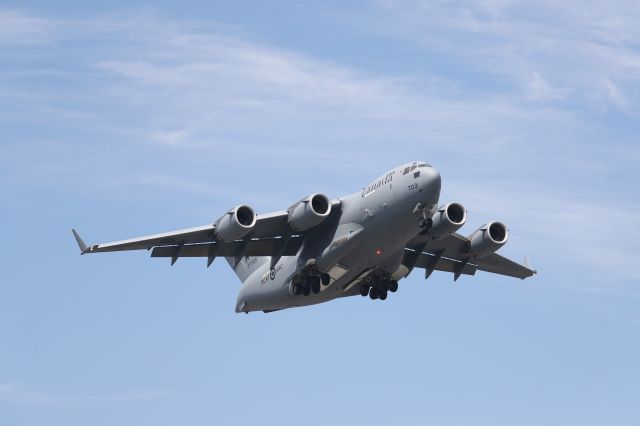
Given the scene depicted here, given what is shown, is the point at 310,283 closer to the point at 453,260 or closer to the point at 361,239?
the point at 361,239

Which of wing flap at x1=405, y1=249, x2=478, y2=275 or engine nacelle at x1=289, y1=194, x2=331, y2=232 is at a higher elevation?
wing flap at x1=405, y1=249, x2=478, y2=275

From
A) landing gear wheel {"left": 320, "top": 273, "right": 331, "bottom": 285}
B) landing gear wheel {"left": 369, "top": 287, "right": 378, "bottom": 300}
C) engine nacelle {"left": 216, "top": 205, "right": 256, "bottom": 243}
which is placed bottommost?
landing gear wheel {"left": 320, "top": 273, "right": 331, "bottom": 285}

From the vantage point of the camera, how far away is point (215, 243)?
4722 centimetres

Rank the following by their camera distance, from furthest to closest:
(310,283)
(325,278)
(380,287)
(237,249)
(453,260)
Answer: (453,260) < (380,287) < (237,249) < (310,283) < (325,278)

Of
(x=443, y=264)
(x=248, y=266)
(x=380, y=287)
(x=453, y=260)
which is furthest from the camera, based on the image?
(x=248, y=266)

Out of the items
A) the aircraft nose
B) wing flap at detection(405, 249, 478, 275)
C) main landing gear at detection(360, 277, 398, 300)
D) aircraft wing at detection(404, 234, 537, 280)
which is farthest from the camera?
wing flap at detection(405, 249, 478, 275)

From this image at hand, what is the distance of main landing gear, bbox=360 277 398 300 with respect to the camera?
49.1m

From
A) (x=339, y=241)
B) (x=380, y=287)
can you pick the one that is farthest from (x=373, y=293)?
(x=339, y=241)

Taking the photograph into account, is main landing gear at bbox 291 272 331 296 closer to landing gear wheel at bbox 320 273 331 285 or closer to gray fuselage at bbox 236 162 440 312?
landing gear wheel at bbox 320 273 331 285

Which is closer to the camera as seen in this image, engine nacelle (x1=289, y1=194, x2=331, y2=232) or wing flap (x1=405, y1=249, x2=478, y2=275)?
engine nacelle (x1=289, y1=194, x2=331, y2=232)

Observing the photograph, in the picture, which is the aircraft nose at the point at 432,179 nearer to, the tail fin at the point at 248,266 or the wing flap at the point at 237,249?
the wing flap at the point at 237,249

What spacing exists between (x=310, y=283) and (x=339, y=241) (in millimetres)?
2440

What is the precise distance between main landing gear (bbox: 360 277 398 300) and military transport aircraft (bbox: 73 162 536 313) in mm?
35

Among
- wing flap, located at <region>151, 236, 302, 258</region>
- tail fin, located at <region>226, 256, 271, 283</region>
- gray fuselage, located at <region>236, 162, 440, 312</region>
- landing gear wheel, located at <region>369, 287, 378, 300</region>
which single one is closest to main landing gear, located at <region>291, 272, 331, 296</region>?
gray fuselage, located at <region>236, 162, 440, 312</region>
